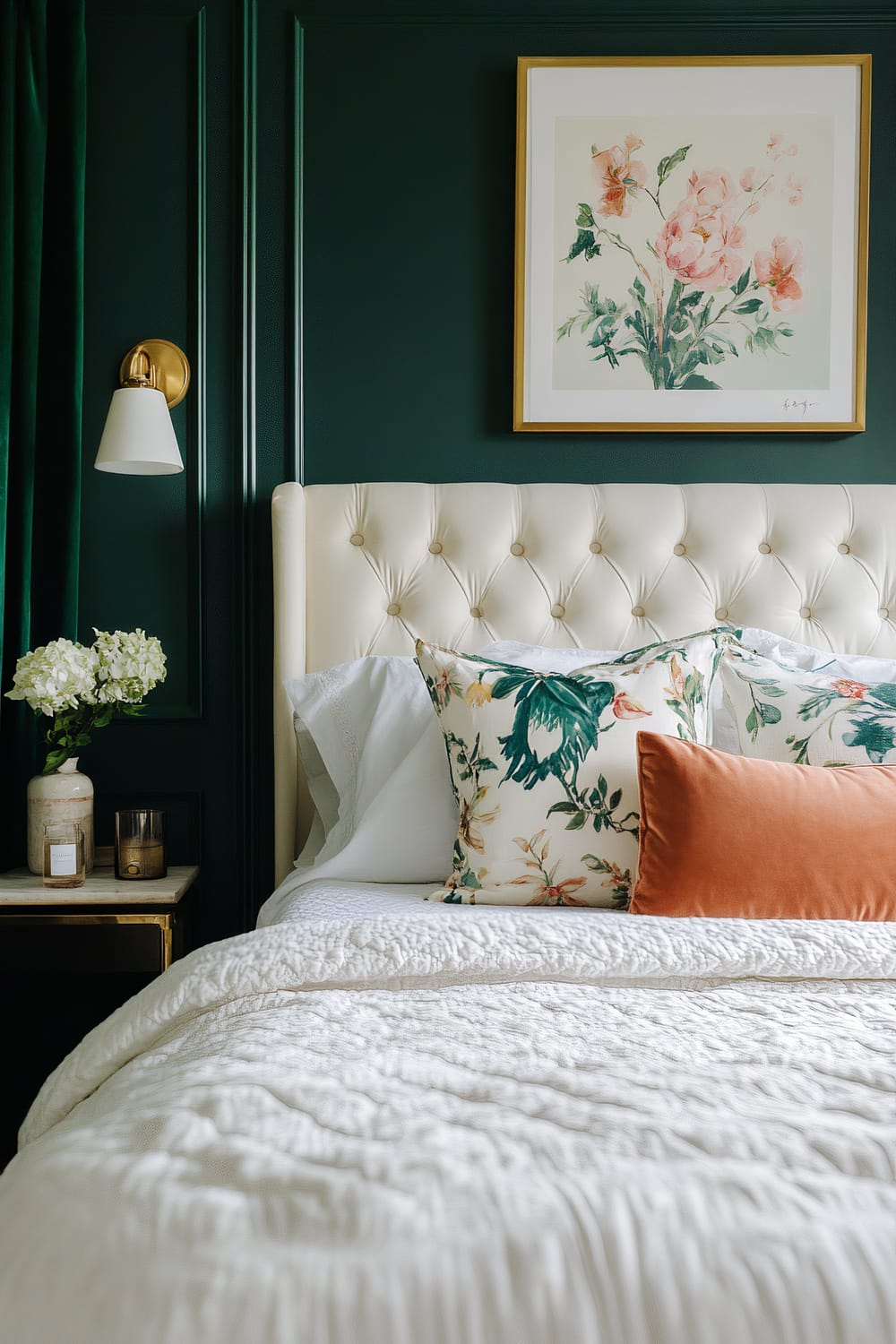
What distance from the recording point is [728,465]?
2.15m

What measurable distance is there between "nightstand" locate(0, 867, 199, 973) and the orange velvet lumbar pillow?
912 millimetres

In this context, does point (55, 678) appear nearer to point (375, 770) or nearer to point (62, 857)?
point (62, 857)

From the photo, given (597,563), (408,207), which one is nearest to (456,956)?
(597,563)

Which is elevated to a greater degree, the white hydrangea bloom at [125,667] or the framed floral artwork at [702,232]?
the framed floral artwork at [702,232]

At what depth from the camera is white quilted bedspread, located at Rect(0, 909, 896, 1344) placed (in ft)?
1.58

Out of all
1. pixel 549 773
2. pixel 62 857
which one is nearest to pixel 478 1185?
pixel 549 773

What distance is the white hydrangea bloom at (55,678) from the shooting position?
1767 mm

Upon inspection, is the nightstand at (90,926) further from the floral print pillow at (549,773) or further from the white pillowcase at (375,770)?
the floral print pillow at (549,773)

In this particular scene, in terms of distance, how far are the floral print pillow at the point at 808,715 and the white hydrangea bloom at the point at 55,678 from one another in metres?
1.17

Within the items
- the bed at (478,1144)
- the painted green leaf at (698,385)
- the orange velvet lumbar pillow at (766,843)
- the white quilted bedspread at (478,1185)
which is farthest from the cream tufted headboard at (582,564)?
the white quilted bedspread at (478,1185)

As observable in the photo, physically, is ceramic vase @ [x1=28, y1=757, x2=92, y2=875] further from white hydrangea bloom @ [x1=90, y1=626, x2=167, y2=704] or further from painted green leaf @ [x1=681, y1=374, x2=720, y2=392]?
painted green leaf @ [x1=681, y1=374, x2=720, y2=392]

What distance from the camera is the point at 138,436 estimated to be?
192cm

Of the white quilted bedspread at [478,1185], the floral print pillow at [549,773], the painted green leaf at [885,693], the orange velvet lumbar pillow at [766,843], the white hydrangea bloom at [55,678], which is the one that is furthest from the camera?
the white hydrangea bloom at [55,678]

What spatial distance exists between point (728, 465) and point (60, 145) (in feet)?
5.29
